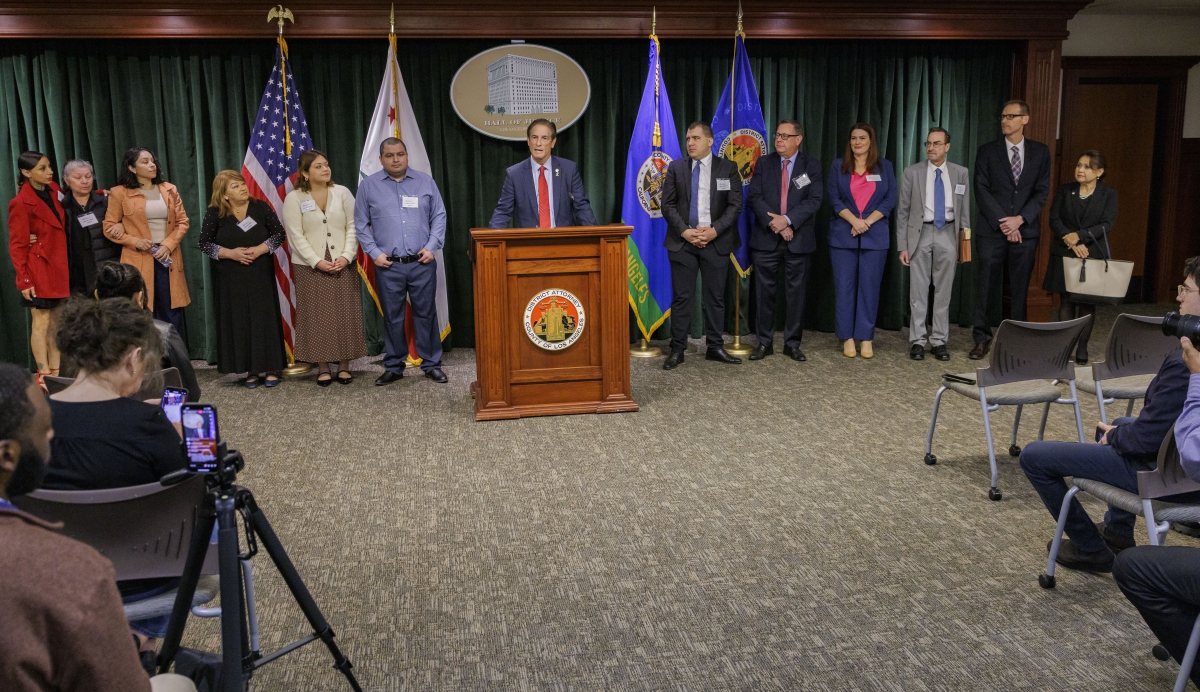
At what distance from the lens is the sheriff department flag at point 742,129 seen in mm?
6887

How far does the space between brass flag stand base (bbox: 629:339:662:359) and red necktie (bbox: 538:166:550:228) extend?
1.18m

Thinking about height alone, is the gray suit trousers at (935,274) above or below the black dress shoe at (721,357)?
above

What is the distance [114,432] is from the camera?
219cm

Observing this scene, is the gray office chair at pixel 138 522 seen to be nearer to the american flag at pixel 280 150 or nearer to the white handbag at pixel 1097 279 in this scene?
the american flag at pixel 280 150

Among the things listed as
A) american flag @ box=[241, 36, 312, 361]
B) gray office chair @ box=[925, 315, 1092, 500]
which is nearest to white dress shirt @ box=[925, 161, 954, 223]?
gray office chair @ box=[925, 315, 1092, 500]

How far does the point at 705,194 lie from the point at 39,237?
4.22 metres

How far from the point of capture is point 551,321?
202 inches

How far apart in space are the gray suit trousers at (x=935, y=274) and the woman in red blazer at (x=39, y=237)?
18.5 ft

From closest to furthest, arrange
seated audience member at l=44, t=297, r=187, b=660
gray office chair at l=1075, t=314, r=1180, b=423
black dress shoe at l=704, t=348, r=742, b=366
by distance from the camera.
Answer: seated audience member at l=44, t=297, r=187, b=660, gray office chair at l=1075, t=314, r=1180, b=423, black dress shoe at l=704, t=348, r=742, b=366

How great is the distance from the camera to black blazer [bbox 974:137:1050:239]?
21.3 feet

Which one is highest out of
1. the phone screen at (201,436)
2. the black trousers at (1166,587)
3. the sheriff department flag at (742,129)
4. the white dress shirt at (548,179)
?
the sheriff department flag at (742,129)

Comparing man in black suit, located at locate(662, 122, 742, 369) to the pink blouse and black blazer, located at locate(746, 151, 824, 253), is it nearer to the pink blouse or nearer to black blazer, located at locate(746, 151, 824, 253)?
black blazer, located at locate(746, 151, 824, 253)

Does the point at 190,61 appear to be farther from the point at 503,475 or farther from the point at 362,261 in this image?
the point at 503,475

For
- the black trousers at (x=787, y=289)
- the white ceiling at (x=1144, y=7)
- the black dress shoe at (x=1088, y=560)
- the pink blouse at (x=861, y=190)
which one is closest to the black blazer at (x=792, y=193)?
the black trousers at (x=787, y=289)
